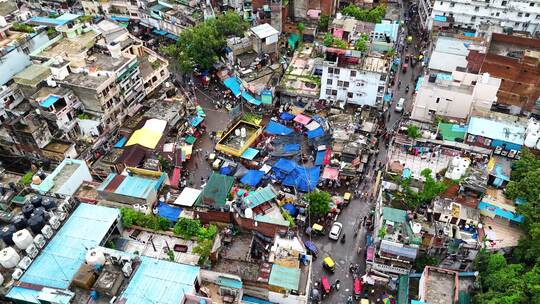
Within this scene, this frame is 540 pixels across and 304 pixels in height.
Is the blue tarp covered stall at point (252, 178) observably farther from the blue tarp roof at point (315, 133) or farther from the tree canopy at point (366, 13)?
the tree canopy at point (366, 13)

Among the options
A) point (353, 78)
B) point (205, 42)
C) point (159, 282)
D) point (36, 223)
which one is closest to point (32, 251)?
point (36, 223)

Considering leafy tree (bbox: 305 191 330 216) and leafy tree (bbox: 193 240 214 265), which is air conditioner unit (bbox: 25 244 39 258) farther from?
leafy tree (bbox: 305 191 330 216)

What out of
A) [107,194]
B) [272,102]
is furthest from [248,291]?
[272,102]

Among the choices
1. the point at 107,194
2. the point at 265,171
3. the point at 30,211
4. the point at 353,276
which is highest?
the point at 30,211

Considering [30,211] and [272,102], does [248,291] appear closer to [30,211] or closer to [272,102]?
[30,211]

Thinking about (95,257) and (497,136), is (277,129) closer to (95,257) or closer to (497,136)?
(497,136)

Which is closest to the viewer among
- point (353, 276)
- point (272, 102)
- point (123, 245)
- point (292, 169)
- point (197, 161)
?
point (123, 245)
